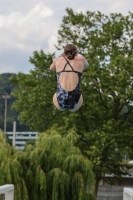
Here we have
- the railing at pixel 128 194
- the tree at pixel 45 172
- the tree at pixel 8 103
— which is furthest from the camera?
the tree at pixel 8 103

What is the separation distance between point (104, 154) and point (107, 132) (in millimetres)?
1713

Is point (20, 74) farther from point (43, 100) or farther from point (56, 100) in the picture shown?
point (56, 100)

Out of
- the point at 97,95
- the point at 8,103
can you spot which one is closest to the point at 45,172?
the point at 97,95

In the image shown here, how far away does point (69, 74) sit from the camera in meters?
6.70

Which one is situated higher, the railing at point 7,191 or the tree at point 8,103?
the tree at point 8,103

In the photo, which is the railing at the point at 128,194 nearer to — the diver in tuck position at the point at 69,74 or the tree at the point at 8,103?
the diver in tuck position at the point at 69,74

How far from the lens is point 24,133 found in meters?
142

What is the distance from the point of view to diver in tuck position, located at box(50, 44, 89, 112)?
6.66 metres

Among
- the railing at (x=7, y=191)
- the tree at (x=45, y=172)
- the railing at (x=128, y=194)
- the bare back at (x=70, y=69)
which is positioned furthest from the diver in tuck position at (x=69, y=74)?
the tree at (x=45, y=172)

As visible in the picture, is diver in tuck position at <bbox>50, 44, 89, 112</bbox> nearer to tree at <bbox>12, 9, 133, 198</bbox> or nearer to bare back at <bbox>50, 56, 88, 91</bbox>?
bare back at <bbox>50, 56, 88, 91</bbox>

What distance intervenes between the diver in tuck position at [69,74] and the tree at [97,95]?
1810 cm

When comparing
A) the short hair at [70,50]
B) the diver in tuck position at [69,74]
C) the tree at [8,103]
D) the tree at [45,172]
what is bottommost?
the tree at [45,172]

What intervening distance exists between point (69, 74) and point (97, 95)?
1948 centimetres

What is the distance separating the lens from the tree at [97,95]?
83.8ft
